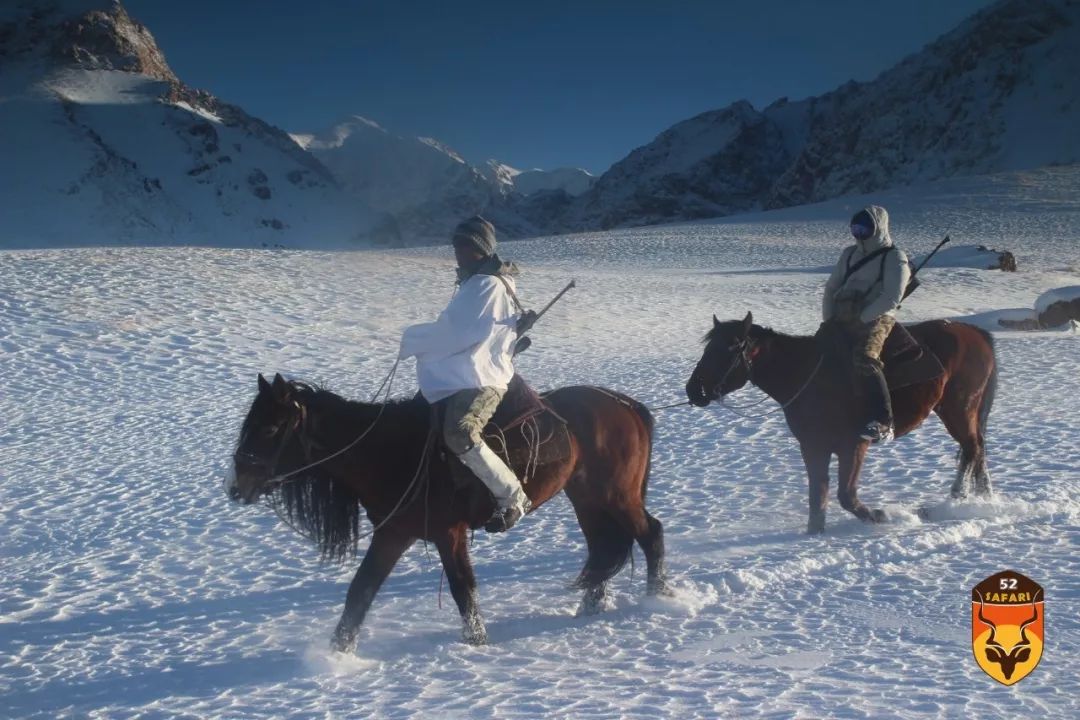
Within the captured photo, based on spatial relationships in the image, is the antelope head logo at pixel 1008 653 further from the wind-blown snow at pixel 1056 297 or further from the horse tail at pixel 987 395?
the wind-blown snow at pixel 1056 297

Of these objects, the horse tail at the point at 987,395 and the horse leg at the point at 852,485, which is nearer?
the horse leg at the point at 852,485

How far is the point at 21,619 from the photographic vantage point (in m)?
5.14

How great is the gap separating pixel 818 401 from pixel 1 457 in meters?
8.05

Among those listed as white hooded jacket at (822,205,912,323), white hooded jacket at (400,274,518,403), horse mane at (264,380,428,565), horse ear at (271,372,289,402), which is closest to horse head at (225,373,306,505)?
horse ear at (271,372,289,402)

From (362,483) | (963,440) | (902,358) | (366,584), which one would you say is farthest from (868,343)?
(366,584)

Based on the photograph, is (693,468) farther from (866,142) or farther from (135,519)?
(866,142)

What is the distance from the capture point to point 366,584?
4.48 metres

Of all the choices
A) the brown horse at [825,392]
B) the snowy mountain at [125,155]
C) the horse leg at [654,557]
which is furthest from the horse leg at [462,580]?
the snowy mountain at [125,155]

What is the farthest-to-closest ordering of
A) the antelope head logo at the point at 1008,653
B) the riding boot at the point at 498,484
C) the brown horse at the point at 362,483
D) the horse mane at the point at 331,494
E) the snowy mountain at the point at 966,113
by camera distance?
the snowy mountain at the point at 966,113, the horse mane at the point at 331,494, the riding boot at the point at 498,484, the brown horse at the point at 362,483, the antelope head logo at the point at 1008,653

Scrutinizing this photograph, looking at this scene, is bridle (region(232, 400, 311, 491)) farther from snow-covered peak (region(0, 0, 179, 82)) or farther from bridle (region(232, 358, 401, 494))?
snow-covered peak (region(0, 0, 179, 82))

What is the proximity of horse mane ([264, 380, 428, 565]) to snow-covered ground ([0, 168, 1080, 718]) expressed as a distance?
60 cm

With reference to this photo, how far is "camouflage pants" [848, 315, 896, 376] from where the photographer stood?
20.7 ft

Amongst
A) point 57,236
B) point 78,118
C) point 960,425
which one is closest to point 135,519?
point 960,425

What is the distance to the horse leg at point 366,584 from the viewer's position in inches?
175
